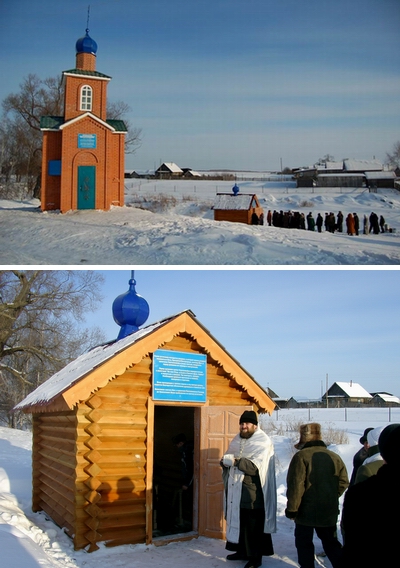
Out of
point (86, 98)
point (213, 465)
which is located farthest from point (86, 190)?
point (213, 465)

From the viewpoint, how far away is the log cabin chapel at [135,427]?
258 inches

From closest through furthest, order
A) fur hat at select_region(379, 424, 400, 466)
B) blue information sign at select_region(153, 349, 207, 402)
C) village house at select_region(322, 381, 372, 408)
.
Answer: fur hat at select_region(379, 424, 400, 466)
blue information sign at select_region(153, 349, 207, 402)
village house at select_region(322, 381, 372, 408)

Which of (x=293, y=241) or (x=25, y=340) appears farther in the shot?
(x=25, y=340)

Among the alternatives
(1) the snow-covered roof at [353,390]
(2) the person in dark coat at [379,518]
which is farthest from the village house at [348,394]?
(2) the person in dark coat at [379,518]

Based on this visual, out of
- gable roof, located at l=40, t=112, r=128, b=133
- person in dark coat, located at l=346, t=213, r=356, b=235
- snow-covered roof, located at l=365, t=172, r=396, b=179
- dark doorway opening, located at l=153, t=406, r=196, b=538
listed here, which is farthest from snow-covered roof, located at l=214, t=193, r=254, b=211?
snow-covered roof, located at l=365, t=172, r=396, b=179

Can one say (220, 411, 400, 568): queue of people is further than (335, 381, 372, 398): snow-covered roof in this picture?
No

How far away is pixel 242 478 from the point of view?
20.2ft

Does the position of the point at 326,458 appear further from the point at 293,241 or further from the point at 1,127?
the point at 1,127

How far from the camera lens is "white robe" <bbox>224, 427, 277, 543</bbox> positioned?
6.14 metres

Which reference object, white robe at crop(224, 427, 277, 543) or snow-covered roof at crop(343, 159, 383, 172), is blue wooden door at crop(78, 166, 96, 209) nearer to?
white robe at crop(224, 427, 277, 543)

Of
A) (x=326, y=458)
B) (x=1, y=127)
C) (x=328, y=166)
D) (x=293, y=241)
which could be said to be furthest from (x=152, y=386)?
(x=328, y=166)

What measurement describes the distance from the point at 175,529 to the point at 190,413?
2176 millimetres

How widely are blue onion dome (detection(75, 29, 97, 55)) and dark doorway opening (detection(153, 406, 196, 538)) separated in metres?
15.3

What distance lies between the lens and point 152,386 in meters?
7.17
